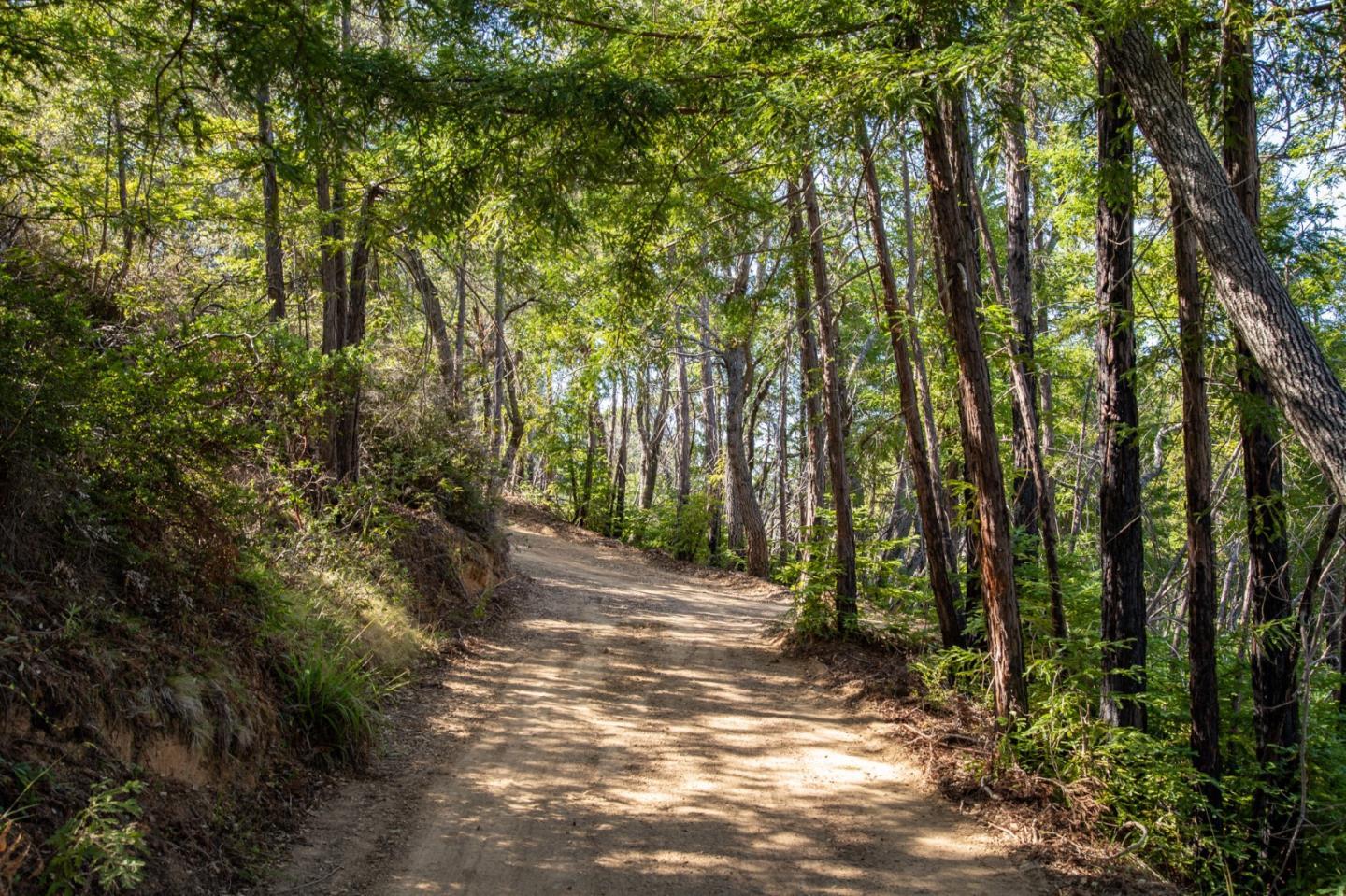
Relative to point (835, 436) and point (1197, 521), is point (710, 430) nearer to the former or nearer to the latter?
point (835, 436)

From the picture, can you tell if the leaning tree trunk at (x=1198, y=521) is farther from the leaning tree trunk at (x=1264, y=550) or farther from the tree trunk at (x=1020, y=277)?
the tree trunk at (x=1020, y=277)

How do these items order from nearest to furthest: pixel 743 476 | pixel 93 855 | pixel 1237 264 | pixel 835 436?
pixel 93 855, pixel 1237 264, pixel 835 436, pixel 743 476

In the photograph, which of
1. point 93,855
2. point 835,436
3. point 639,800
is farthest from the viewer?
point 835,436

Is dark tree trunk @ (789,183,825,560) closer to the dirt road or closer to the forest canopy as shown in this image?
the forest canopy

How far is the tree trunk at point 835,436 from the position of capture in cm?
1077

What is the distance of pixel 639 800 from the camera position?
6.13 m

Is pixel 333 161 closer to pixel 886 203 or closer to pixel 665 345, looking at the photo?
pixel 665 345

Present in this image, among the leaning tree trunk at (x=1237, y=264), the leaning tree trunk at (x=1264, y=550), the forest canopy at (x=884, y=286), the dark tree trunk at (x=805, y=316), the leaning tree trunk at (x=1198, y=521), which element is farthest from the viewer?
the dark tree trunk at (x=805, y=316)

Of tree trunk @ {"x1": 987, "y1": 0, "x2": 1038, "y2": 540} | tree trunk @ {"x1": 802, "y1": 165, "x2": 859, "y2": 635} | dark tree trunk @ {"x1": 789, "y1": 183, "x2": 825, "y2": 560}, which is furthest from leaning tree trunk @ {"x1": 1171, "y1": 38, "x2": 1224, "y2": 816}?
tree trunk @ {"x1": 802, "y1": 165, "x2": 859, "y2": 635}

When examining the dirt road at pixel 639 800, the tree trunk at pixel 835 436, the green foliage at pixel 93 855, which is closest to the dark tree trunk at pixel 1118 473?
the dirt road at pixel 639 800

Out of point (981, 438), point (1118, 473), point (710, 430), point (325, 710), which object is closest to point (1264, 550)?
point (1118, 473)

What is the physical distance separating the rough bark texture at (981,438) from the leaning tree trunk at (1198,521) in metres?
1.20

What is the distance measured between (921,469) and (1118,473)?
7.14ft

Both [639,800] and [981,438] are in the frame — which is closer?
[639,800]
